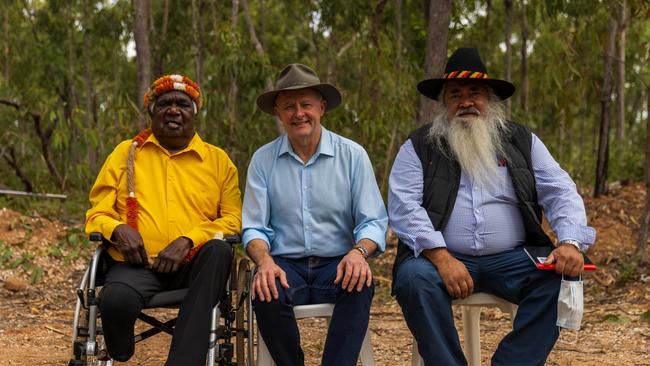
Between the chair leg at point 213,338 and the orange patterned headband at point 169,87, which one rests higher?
the orange patterned headband at point 169,87

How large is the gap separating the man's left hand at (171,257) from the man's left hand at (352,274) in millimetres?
742

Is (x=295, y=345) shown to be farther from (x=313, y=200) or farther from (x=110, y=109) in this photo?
(x=110, y=109)

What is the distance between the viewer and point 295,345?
366 centimetres

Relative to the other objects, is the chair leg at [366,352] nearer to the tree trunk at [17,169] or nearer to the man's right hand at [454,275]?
the man's right hand at [454,275]

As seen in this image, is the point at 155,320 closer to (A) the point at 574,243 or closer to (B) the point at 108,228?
(B) the point at 108,228

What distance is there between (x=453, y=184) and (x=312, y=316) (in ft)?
2.90

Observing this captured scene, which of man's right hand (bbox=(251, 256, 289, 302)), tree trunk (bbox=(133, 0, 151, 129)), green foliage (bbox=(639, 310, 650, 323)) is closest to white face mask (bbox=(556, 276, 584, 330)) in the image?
man's right hand (bbox=(251, 256, 289, 302))

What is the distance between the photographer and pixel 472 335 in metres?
4.07

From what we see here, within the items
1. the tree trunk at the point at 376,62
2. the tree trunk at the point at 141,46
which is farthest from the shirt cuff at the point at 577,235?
the tree trunk at the point at 141,46

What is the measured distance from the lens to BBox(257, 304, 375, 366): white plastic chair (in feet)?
12.2

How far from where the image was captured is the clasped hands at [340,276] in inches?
141

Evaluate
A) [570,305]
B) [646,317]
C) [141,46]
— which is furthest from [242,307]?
[141,46]

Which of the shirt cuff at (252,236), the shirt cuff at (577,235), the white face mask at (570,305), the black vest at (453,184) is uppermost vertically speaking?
the black vest at (453,184)

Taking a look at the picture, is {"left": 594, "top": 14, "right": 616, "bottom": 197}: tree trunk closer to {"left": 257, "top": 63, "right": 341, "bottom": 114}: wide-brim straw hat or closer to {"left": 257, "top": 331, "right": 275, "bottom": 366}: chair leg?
{"left": 257, "top": 63, "right": 341, "bottom": 114}: wide-brim straw hat
